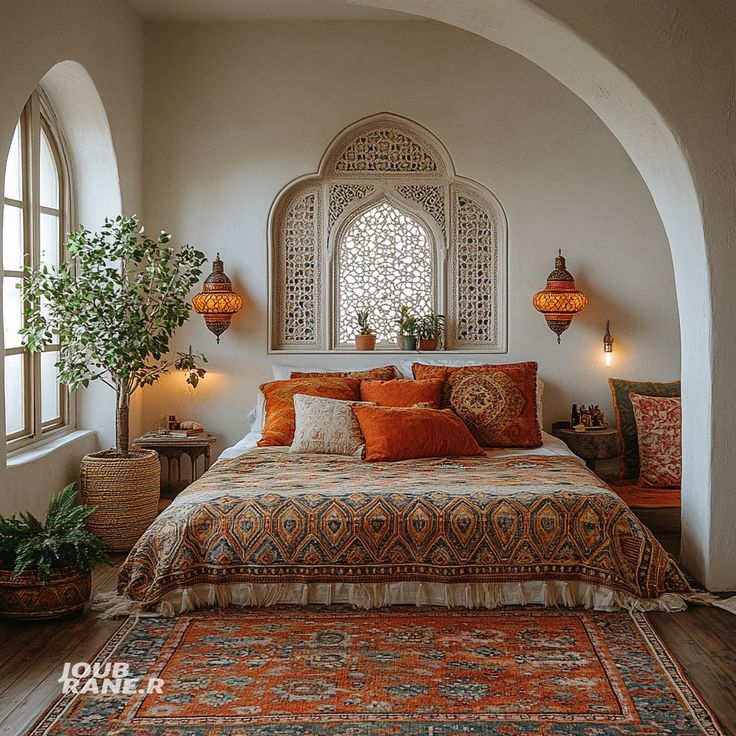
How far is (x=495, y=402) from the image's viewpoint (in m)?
6.22

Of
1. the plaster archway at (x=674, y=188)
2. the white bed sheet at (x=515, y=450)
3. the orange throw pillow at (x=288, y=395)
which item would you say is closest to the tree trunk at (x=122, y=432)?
the white bed sheet at (x=515, y=450)

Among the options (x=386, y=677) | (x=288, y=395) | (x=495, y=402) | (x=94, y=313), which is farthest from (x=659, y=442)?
(x=94, y=313)

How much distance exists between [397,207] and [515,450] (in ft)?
6.96

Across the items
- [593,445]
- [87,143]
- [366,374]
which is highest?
[87,143]

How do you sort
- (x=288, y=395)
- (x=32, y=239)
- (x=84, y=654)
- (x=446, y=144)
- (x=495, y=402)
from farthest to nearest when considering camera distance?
(x=446, y=144) → (x=288, y=395) → (x=495, y=402) → (x=32, y=239) → (x=84, y=654)

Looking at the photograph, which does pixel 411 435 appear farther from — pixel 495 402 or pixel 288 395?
pixel 288 395

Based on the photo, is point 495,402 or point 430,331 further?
point 430,331

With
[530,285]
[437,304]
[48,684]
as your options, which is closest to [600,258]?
[530,285]

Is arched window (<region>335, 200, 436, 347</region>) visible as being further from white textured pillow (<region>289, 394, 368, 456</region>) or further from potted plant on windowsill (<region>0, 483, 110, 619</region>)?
potted plant on windowsill (<region>0, 483, 110, 619</region>)

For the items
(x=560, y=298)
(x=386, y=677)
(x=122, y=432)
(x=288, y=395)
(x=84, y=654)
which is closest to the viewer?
(x=386, y=677)

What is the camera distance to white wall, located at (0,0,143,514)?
4754 millimetres

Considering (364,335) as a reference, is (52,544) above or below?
below

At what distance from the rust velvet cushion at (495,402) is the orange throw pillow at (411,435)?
350 mm

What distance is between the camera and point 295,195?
282 inches
